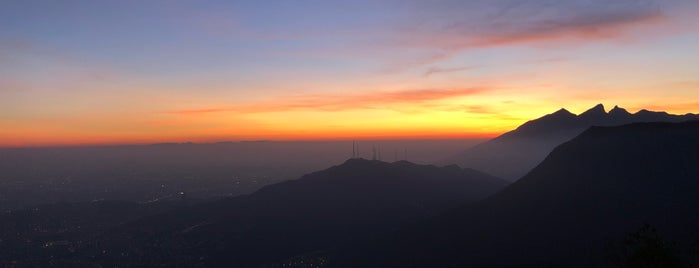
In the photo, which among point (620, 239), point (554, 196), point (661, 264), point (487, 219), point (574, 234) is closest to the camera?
point (661, 264)

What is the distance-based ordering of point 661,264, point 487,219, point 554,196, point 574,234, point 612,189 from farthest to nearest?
1. point 487,219
2. point 554,196
3. point 612,189
4. point 574,234
5. point 661,264

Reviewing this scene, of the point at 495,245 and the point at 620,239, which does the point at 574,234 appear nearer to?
the point at 620,239

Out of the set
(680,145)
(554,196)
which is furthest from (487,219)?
(680,145)

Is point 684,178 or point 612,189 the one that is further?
point 612,189

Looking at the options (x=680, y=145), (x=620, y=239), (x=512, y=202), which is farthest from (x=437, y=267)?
(x=680, y=145)

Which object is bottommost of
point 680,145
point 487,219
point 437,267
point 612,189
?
point 437,267

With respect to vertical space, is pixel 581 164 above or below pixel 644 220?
above
